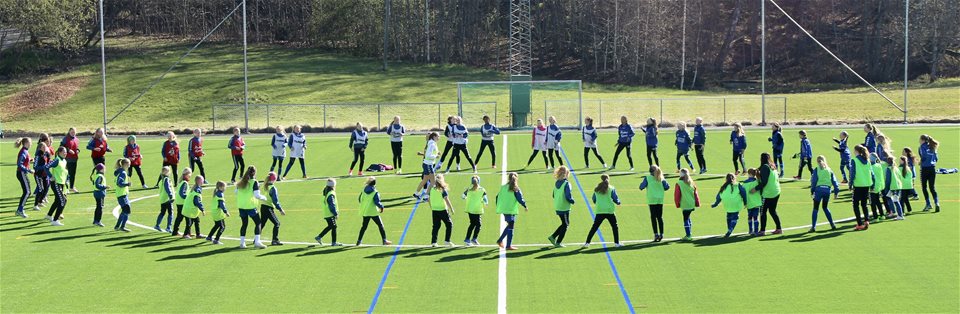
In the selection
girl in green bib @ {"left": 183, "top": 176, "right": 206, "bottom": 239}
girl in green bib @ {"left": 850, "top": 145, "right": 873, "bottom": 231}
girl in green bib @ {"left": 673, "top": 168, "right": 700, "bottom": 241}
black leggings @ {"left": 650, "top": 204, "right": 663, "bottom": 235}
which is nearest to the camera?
girl in green bib @ {"left": 673, "top": 168, "right": 700, "bottom": 241}

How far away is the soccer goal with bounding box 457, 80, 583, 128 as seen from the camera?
5725cm

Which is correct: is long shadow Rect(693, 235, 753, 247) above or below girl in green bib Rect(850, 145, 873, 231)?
below

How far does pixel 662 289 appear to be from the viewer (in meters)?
17.1

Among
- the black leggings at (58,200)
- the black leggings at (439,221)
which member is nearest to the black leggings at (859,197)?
the black leggings at (439,221)

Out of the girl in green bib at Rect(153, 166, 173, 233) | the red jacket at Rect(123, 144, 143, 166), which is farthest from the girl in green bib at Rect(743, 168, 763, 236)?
the red jacket at Rect(123, 144, 143, 166)

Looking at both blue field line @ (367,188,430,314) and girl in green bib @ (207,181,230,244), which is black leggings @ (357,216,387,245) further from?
girl in green bib @ (207,181,230,244)

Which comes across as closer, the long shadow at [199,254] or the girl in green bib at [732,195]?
the long shadow at [199,254]

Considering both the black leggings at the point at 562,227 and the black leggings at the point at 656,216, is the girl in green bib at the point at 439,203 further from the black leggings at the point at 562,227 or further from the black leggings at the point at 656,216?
the black leggings at the point at 656,216

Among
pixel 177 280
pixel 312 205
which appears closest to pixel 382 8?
pixel 312 205

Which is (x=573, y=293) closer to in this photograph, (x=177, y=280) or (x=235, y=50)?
(x=177, y=280)

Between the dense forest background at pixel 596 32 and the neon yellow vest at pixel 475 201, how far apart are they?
2679 inches

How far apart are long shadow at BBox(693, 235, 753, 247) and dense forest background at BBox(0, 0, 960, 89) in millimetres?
66224

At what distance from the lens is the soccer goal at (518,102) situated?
57250mm

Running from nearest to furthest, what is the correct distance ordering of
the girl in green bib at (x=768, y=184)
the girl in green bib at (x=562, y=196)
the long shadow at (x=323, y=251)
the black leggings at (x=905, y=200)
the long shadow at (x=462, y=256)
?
the long shadow at (x=462, y=256)
the girl in green bib at (x=562, y=196)
the long shadow at (x=323, y=251)
the girl in green bib at (x=768, y=184)
the black leggings at (x=905, y=200)
